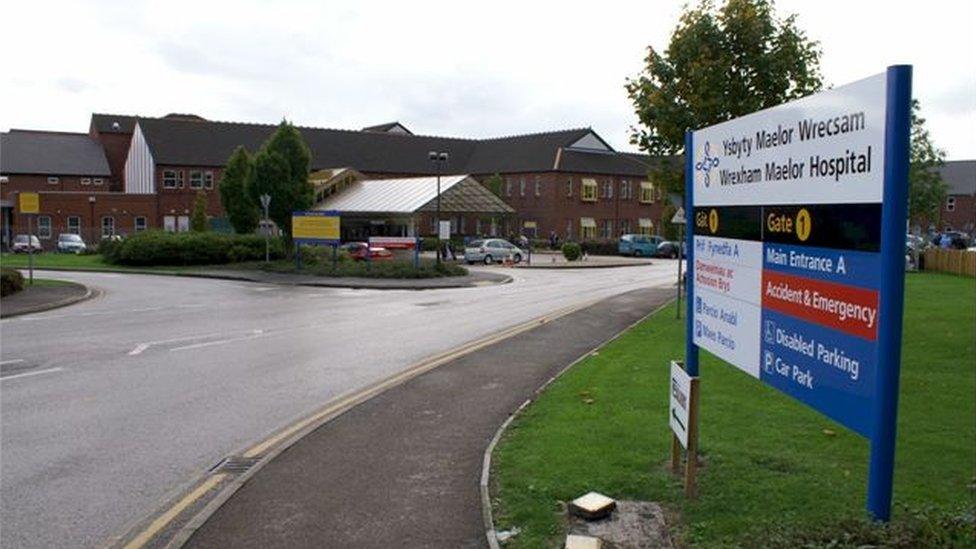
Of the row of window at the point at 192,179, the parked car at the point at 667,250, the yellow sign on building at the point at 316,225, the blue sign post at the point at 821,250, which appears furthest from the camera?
the row of window at the point at 192,179

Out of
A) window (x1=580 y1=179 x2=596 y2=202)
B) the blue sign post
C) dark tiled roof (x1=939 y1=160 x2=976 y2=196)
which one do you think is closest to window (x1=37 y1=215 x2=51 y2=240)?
window (x1=580 y1=179 x2=596 y2=202)

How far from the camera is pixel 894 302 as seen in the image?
415 cm

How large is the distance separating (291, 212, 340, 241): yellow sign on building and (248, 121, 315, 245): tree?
15.3 ft

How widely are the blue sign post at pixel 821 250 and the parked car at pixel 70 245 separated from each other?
203 ft

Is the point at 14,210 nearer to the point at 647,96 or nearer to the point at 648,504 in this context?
the point at 647,96

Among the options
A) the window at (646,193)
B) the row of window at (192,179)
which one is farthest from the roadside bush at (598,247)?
the row of window at (192,179)

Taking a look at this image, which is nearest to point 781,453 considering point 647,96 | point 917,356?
point 917,356

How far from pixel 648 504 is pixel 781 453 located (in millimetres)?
1752

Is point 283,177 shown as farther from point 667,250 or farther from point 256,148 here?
point 256,148

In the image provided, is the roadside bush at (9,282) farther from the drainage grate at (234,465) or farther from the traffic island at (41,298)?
the drainage grate at (234,465)

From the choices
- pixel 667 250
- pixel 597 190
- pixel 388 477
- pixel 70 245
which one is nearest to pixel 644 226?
Result: pixel 597 190

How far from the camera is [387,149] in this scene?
88688mm

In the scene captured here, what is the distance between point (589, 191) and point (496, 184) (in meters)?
8.61

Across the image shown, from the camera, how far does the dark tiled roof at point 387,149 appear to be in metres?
77.8
